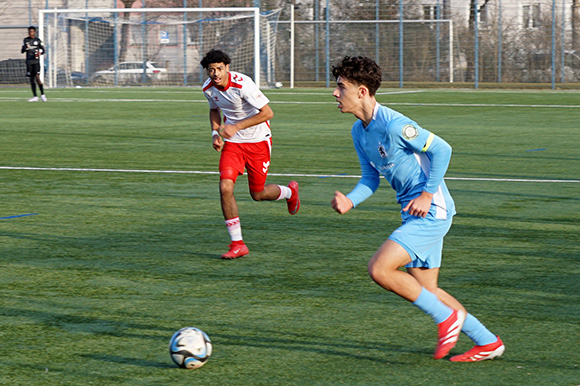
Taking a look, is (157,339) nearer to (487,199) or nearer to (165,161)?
(487,199)

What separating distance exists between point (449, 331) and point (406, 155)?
903 millimetres

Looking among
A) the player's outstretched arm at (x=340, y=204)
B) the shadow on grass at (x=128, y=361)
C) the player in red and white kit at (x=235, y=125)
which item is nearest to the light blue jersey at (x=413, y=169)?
the player's outstretched arm at (x=340, y=204)

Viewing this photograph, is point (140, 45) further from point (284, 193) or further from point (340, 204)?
point (340, 204)

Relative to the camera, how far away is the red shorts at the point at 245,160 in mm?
8352

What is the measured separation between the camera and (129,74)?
40.6 metres

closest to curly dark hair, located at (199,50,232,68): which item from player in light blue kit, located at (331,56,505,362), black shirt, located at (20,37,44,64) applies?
player in light blue kit, located at (331,56,505,362)

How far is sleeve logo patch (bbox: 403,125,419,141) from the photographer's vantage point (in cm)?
486

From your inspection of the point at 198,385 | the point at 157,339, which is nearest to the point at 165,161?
the point at 157,339

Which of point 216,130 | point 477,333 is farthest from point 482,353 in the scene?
point 216,130

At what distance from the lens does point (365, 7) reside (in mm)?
38469

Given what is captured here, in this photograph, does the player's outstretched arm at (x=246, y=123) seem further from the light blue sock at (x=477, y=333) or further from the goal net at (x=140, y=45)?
A: the goal net at (x=140, y=45)

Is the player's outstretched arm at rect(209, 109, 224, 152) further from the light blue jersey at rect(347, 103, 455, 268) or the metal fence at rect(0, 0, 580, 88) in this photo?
the metal fence at rect(0, 0, 580, 88)

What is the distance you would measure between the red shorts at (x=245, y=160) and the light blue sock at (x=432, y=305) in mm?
3588

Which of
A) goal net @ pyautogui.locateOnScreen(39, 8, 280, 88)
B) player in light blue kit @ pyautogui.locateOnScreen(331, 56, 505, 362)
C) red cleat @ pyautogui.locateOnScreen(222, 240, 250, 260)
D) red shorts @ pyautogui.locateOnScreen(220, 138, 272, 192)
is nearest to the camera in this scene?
player in light blue kit @ pyautogui.locateOnScreen(331, 56, 505, 362)
